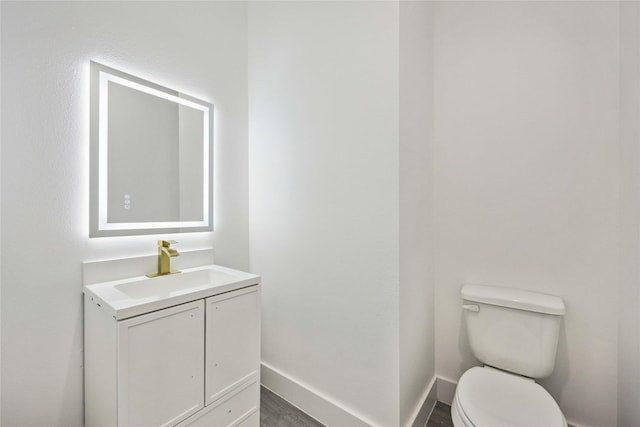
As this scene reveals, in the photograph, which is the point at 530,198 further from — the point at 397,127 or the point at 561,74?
the point at 397,127

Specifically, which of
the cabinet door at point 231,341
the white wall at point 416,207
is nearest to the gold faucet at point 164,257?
the cabinet door at point 231,341

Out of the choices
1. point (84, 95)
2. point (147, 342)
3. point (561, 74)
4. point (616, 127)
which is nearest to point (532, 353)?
point (616, 127)

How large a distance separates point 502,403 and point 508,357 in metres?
0.32

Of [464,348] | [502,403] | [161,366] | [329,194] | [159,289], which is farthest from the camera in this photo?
[464,348]

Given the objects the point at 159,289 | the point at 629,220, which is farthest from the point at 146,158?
the point at 629,220

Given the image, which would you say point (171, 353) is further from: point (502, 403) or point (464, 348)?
point (464, 348)

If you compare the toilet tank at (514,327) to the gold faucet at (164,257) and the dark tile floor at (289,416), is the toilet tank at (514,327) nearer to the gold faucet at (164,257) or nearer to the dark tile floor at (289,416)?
the dark tile floor at (289,416)

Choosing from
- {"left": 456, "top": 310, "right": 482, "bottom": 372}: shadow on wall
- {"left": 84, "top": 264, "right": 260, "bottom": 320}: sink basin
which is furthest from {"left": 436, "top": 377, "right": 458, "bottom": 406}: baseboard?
{"left": 84, "top": 264, "right": 260, "bottom": 320}: sink basin

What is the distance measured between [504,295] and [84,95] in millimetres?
2209

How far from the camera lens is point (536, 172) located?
1413mm

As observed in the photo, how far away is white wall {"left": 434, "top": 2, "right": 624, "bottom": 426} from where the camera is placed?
1.29 meters

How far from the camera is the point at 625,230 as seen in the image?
3.95 feet

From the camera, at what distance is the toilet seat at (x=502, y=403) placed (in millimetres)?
1008

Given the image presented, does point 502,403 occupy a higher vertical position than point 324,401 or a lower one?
higher
